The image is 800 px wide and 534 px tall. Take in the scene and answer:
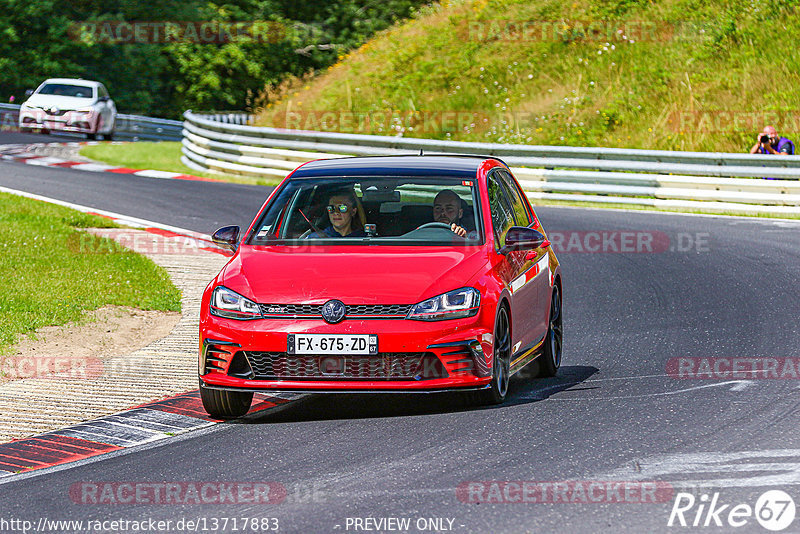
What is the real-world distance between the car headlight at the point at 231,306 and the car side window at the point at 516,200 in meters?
2.57

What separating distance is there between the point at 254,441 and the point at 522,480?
1.90 metres

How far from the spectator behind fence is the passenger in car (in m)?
15.2

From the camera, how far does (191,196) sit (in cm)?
2212

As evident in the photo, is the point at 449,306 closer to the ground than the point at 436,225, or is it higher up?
closer to the ground

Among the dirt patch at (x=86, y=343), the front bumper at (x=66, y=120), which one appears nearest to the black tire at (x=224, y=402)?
the dirt patch at (x=86, y=343)

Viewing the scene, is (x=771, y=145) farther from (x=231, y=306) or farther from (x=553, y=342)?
(x=231, y=306)

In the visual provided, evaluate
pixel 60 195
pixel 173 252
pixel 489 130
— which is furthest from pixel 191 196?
pixel 489 130

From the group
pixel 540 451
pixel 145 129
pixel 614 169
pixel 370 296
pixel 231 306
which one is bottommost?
pixel 145 129
